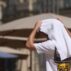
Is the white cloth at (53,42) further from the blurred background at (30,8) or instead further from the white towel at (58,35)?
the blurred background at (30,8)

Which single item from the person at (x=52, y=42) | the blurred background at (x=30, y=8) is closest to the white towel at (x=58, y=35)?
the person at (x=52, y=42)

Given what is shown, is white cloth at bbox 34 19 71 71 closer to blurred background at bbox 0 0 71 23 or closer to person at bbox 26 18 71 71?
person at bbox 26 18 71 71

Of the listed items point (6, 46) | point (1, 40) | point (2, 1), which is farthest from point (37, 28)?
point (2, 1)

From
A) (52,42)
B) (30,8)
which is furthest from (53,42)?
(30,8)

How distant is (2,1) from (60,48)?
2841 cm

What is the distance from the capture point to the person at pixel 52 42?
4441 mm

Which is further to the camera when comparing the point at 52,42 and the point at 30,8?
the point at 30,8

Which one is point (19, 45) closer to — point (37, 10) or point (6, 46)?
point (6, 46)

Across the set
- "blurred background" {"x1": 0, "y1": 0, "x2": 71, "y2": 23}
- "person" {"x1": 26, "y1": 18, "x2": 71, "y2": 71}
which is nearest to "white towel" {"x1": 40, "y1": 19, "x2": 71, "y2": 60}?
"person" {"x1": 26, "y1": 18, "x2": 71, "y2": 71}

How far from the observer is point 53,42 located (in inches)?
175

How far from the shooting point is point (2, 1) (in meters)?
32.6

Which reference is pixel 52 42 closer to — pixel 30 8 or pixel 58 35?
pixel 58 35

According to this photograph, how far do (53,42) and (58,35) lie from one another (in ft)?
0.27

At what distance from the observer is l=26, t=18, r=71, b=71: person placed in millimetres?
4441
